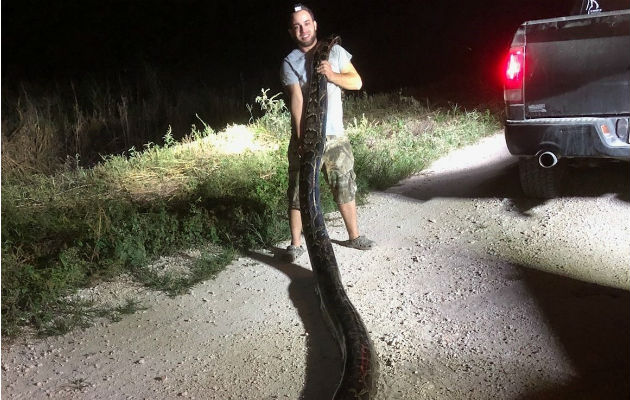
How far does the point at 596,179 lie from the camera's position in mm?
6496

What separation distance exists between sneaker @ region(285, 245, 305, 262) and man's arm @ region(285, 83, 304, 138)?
1.00 meters

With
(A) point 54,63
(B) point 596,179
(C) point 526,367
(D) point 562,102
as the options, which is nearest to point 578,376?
(C) point 526,367

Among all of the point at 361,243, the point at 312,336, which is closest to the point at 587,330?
the point at 312,336

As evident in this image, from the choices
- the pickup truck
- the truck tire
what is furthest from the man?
the truck tire

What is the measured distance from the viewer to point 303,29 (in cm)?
481

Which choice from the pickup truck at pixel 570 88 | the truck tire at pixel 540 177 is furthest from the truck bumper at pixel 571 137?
the truck tire at pixel 540 177

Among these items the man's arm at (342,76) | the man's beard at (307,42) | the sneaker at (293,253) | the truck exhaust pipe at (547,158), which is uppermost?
the man's beard at (307,42)

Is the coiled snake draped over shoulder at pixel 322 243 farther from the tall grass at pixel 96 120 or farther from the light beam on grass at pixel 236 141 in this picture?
the tall grass at pixel 96 120

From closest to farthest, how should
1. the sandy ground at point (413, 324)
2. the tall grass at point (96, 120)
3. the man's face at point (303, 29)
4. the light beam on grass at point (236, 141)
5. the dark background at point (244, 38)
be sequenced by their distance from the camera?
the sandy ground at point (413, 324) < the man's face at point (303, 29) < the light beam on grass at point (236, 141) < the tall grass at point (96, 120) < the dark background at point (244, 38)

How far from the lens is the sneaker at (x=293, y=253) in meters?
5.35

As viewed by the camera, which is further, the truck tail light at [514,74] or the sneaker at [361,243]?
the sneaker at [361,243]

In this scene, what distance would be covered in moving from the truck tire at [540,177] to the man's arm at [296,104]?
2.31 m

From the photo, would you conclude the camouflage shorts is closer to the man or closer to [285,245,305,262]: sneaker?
the man

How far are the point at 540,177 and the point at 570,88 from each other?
3.58ft
